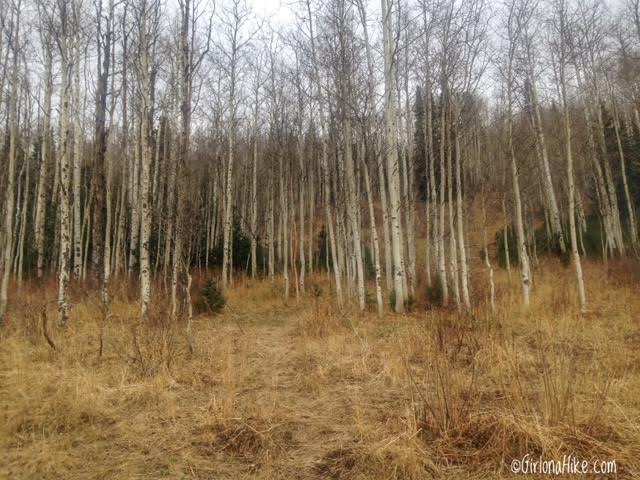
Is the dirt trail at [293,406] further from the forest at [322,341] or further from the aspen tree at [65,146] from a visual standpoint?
the aspen tree at [65,146]

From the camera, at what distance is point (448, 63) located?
9867 millimetres

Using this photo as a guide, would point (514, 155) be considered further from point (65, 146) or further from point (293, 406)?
point (65, 146)

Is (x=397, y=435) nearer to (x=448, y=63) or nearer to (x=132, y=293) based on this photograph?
(x=448, y=63)

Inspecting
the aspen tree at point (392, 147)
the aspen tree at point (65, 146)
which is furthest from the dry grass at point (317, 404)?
the aspen tree at point (392, 147)

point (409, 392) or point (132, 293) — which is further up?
point (132, 293)

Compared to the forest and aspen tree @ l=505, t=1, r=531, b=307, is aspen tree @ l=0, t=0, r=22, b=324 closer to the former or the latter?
the forest

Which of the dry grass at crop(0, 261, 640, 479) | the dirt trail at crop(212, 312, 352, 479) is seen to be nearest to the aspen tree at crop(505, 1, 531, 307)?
the dry grass at crop(0, 261, 640, 479)

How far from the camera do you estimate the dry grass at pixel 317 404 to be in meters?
2.58

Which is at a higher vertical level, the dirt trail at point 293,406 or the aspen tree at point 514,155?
the aspen tree at point 514,155

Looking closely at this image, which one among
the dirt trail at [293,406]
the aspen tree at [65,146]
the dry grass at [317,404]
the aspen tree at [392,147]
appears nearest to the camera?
the dry grass at [317,404]

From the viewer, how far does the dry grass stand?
101 inches

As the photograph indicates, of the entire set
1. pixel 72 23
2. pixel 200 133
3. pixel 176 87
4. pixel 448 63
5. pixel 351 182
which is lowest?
pixel 351 182

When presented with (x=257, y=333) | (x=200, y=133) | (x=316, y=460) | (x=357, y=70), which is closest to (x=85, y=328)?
(x=257, y=333)

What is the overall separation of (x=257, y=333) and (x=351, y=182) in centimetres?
451
